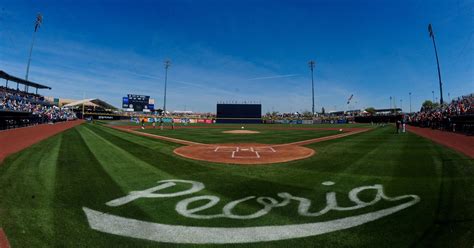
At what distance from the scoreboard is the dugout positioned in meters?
23.4

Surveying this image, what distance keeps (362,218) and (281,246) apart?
1825 mm

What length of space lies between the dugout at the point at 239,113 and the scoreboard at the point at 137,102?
76.8ft

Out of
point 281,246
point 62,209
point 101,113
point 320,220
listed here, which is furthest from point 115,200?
point 101,113

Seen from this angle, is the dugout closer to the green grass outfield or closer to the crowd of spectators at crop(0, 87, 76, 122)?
the crowd of spectators at crop(0, 87, 76, 122)

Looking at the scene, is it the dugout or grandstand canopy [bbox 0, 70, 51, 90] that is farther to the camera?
the dugout

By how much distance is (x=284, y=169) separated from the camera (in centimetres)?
803

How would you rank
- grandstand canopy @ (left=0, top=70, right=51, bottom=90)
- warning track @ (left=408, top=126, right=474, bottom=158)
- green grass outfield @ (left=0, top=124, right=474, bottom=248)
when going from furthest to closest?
grandstand canopy @ (left=0, top=70, right=51, bottom=90), warning track @ (left=408, top=126, right=474, bottom=158), green grass outfield @ (left=0, top=124, right=474, bottom=248)

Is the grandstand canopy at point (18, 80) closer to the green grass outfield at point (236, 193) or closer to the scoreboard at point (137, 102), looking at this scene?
the scoreboard at point (137, 102)

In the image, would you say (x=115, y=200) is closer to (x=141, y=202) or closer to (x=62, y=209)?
(x=141, y=202)

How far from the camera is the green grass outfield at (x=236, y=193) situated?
3406 mm


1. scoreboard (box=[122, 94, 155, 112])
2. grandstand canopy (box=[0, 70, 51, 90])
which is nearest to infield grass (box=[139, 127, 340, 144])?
grandstand canopy (box=[0, 70, 51, 90])

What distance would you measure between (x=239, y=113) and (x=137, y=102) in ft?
109

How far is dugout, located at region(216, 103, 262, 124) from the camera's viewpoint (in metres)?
74.9

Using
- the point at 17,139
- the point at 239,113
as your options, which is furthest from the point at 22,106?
the point at 239,113
